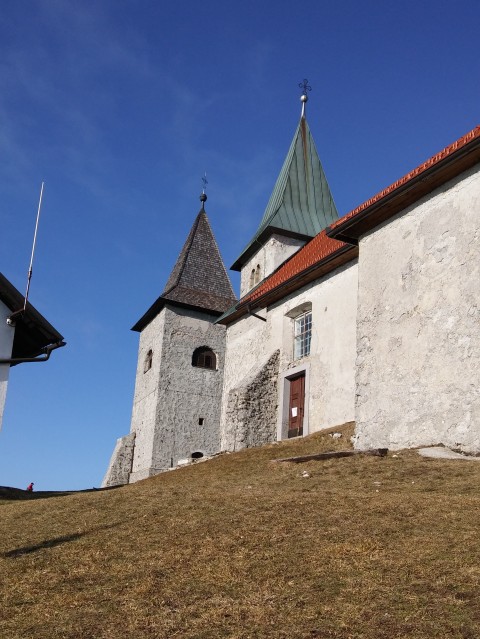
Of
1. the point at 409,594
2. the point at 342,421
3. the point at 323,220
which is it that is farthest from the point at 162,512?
the point at 323,220

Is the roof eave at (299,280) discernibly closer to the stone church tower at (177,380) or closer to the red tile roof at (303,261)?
the red tile roof at (303,261)

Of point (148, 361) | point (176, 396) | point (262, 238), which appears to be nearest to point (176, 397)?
point (176, 396)

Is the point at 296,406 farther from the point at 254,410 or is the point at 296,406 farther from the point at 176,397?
the point at 176,397

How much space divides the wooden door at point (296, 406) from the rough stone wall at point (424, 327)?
634 cm

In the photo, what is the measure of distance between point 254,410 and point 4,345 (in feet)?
34.4

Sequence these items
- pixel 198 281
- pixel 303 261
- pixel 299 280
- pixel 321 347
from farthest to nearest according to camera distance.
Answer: pixel 198 281 → pixel 303 261 → pixel 299 280 → pixel 321 347

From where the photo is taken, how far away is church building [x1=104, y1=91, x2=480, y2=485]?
12734 millimetres

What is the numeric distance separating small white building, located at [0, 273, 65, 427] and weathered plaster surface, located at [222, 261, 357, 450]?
810 centimetres

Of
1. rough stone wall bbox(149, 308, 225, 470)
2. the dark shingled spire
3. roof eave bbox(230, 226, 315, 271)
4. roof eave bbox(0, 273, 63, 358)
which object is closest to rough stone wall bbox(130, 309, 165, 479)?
rough stone wall bbox(149, 308, 225, 470)

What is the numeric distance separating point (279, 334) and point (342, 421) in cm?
521

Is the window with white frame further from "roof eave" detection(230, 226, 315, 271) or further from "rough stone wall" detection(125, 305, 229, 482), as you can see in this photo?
"rough stone wall" detection(125, 305, 229, 482)

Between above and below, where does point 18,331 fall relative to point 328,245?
below

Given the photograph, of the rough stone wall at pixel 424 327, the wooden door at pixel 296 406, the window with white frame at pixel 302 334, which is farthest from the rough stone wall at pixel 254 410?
the rough stone wall at pixel 424 327

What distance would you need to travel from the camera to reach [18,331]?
1396cm
